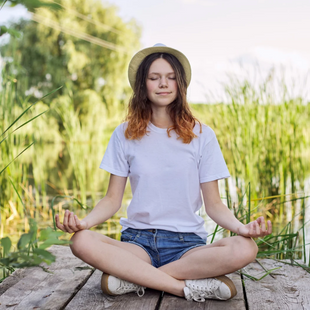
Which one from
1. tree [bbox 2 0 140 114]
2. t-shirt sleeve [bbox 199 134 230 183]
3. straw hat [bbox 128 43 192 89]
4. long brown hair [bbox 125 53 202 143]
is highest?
tree [bbox 2 0 140 114]

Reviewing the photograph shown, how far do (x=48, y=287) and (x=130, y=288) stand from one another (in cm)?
34

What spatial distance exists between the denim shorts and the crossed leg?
121 mm

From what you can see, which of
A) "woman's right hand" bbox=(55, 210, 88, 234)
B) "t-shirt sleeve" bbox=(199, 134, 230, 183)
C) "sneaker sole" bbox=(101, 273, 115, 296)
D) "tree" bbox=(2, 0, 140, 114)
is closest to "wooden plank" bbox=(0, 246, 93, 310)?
"sneaker sole" bbox=(101, 273, 115, 296)

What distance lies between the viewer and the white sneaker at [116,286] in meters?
1.47

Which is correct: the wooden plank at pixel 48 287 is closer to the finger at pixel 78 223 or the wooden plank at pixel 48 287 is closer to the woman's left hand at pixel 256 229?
the finger at pixel 78 223

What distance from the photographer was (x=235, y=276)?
68.9 inches

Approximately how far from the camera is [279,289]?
5.21ft

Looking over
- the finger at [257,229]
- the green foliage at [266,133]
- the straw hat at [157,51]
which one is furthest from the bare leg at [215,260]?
the green foliage at [266,133]

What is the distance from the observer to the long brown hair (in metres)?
1.75

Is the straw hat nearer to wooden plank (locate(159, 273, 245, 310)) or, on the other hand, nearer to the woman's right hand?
the woman's right hand

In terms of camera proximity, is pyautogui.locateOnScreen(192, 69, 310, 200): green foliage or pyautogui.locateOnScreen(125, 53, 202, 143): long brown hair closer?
pyautogui.locateOnScreen(125, 53, 202, 143): long brown hair

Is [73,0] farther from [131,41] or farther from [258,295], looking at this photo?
[258,295]

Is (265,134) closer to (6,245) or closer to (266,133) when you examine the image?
(266,133)

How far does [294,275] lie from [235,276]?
255 mm
